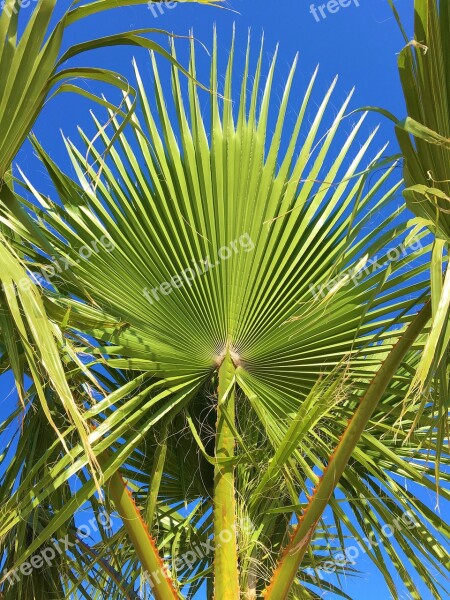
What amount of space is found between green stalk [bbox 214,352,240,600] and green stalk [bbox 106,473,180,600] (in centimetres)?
16

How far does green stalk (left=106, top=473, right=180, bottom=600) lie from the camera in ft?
6.56

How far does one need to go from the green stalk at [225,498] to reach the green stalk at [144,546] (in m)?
0.16

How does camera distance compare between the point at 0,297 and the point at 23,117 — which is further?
the point at 0,297

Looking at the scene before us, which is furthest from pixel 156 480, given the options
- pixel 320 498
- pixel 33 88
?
pixel 33 88

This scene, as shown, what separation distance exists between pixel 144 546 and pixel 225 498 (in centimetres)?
31

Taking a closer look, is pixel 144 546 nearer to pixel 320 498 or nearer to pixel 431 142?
pixel 320 498

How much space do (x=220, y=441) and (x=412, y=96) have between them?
4.33 ft

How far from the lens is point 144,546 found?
204 cm

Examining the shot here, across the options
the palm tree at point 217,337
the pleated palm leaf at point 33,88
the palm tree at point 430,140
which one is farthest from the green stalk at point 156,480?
the palm tree at point 430,140

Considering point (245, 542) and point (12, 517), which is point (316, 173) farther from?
point (12, 517)

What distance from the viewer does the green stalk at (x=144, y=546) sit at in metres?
2.00

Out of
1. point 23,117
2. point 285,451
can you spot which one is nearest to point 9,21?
point 23,117

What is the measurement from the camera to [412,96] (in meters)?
1.55

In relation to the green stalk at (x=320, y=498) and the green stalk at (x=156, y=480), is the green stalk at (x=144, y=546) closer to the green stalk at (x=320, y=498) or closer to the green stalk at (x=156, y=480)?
the green stalk at (x=156, y=480)
